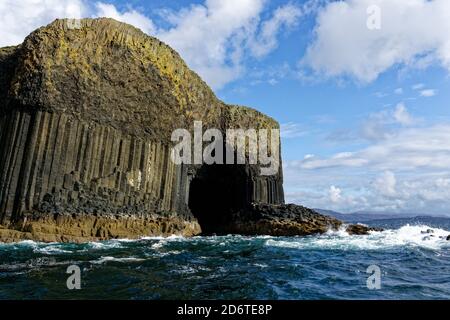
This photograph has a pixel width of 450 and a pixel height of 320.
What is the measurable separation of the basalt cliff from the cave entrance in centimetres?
29

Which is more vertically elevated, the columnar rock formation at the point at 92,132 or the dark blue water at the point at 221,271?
the columnar rock formation at the point at 92,132

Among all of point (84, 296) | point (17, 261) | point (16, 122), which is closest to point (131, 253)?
point (17, 261)

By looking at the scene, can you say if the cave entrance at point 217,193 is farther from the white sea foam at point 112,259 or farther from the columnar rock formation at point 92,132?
the white sea foam at point 112,259

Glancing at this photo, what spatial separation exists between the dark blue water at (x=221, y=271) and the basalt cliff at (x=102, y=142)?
Answer: 4090 mm

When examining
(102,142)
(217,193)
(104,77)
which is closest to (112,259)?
(102,142)

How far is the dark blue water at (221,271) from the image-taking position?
13.2 meters

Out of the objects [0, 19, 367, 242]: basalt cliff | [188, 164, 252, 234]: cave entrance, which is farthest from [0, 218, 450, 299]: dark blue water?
[188, 164, 252, 234]: cave entrance

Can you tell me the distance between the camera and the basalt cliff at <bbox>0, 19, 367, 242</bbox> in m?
28.0

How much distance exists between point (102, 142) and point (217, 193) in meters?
16.9

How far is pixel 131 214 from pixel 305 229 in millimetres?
15465

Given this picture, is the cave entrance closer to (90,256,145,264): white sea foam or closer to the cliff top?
the cliff top

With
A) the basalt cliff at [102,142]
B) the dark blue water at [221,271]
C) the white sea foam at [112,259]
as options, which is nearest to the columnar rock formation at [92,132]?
the basalt cliff at [102,142]

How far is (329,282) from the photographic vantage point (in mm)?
15344
